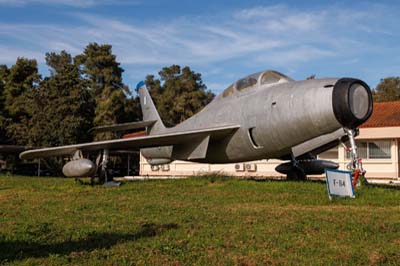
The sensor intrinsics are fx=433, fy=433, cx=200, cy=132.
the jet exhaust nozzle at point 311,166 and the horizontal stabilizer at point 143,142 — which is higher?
the horizontal stabilizer at point 143,142

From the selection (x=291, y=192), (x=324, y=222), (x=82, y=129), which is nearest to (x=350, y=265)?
(x=324, y=222)

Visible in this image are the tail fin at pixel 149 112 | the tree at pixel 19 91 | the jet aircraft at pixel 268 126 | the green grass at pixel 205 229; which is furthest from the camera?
the tree at pixel 19 91

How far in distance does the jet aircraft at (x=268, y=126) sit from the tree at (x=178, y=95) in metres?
33.2

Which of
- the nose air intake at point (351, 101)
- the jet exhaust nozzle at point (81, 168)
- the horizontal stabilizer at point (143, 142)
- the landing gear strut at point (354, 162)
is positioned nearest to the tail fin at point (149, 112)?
the horizontal stabilizer at point (143, 142)

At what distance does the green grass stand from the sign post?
0.74 ft

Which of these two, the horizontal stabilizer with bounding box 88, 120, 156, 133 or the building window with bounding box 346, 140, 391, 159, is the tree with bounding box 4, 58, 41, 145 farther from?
the building window with bounding box 346, 140, 391, 159

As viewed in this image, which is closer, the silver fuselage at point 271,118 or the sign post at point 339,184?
the sign post at point 339,184

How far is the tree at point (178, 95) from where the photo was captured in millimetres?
50219

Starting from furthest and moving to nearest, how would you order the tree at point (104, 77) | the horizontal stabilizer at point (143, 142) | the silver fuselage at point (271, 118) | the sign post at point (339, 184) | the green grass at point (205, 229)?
the tree at point (104, 77)
the horizontal stabilizer at point (143, 142)
the silver fuselage at point (271, 118)
the sign post at point (339, 184)
the green grass at point (205, 229)

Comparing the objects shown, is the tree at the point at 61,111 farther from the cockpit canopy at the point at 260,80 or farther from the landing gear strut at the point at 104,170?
the cockpit canopy at the point at 260,80

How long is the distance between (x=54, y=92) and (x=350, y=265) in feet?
123

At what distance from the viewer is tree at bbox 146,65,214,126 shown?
50219 mm

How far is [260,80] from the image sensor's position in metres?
12.4

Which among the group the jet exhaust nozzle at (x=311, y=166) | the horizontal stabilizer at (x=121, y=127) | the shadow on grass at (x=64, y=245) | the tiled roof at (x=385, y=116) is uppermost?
the tiled roof at (x=385, y=116)
